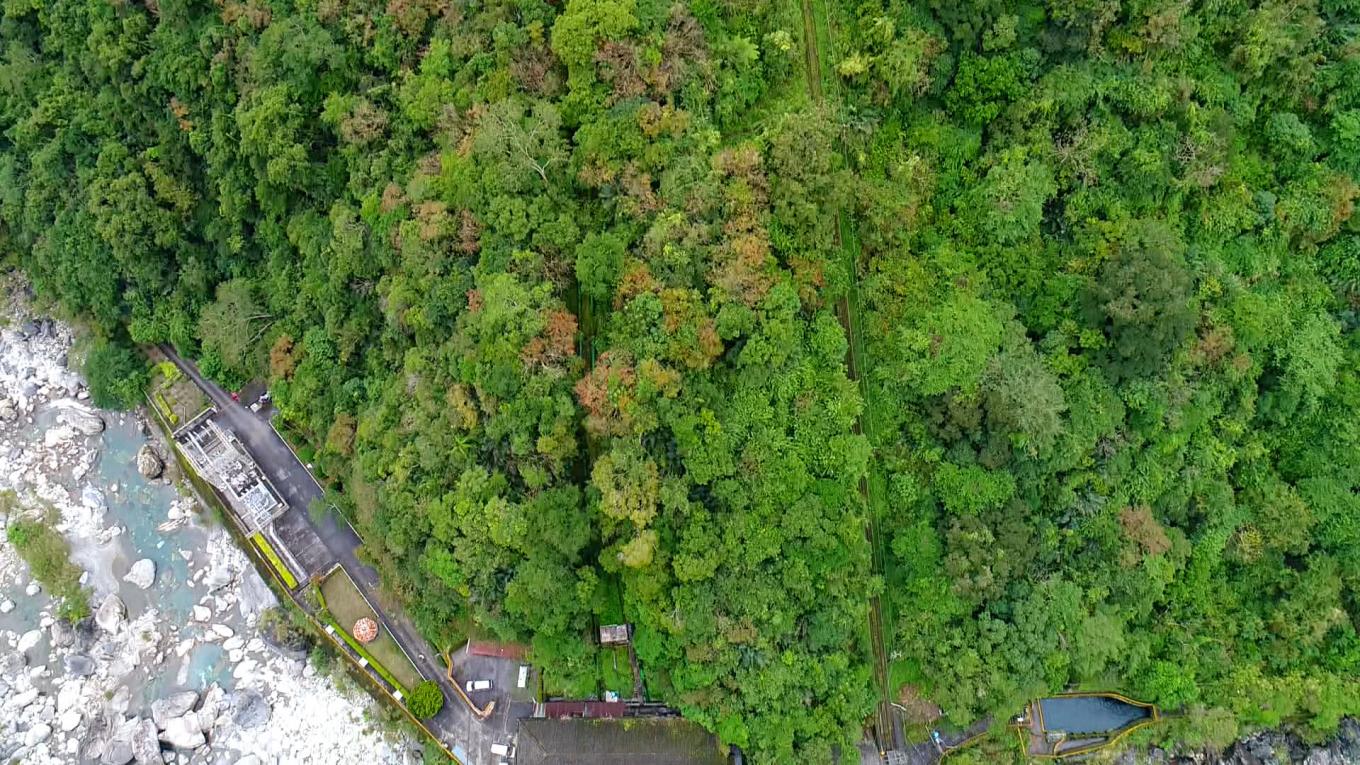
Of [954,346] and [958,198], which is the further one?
[958,198]

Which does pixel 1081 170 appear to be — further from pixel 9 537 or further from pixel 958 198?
pixel 9 537

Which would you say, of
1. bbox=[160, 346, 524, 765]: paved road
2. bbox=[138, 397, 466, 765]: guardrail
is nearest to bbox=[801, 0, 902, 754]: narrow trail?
bbox=[160, 346, 524, 765]: paved road

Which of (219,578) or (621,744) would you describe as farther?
(219,578)

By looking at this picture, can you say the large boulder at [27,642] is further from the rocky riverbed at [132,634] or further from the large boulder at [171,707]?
the large boulder at [171,707]

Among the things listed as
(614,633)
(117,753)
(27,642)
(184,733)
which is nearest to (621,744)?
(614,633)

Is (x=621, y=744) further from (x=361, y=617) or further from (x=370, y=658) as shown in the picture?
(x=361, y=617)

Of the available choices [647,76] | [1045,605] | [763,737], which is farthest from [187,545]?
[1045,605]

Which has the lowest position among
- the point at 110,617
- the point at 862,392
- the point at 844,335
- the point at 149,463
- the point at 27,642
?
the point at 27,642
